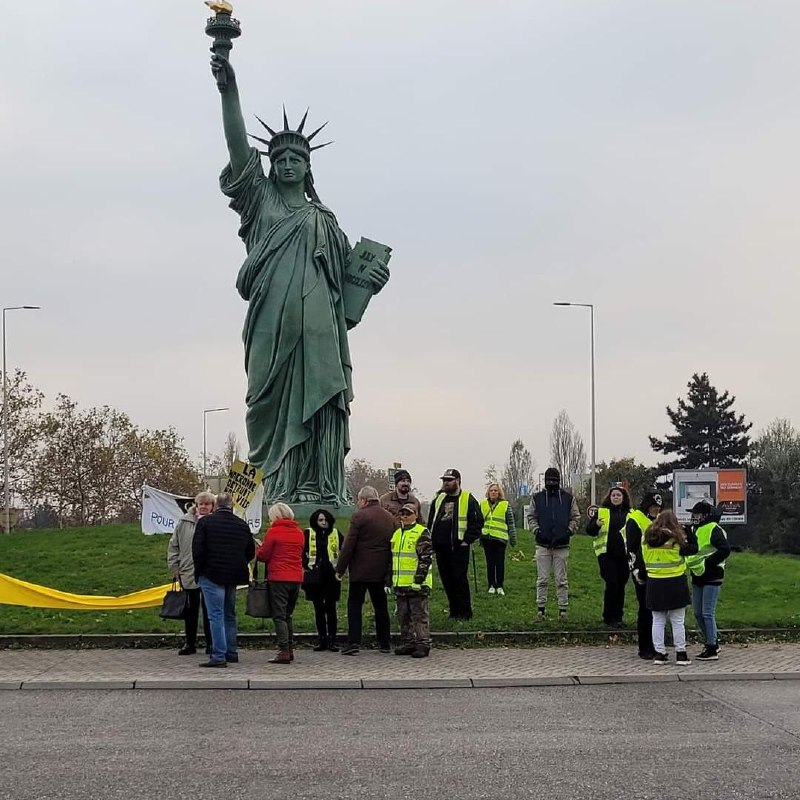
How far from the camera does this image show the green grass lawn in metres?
14.6

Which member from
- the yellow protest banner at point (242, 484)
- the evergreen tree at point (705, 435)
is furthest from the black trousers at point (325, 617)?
the evergreen tree at point (705, 435)

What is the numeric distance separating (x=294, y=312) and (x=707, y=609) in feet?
46.8

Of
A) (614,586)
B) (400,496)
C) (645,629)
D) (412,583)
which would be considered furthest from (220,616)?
(614,586)

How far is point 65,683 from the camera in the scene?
11.1m

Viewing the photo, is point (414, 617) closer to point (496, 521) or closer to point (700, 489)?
point (496, 521)

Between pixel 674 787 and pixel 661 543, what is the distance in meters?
5.85

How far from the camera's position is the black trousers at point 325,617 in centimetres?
1349

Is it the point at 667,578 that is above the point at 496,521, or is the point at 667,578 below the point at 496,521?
below

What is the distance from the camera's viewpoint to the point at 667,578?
12.7 m

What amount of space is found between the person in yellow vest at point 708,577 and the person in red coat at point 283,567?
4.37 m

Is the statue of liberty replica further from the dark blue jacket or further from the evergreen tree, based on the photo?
the evergreen tree

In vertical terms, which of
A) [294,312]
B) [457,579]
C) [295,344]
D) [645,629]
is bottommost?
[645,629]

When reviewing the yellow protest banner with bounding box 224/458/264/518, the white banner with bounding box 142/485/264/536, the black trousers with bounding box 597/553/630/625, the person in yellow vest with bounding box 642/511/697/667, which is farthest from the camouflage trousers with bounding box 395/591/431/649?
the white banner with bounding box 142/485/264/536

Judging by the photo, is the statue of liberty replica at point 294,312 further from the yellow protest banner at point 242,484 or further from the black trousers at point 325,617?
the black trousers at point 325,617
